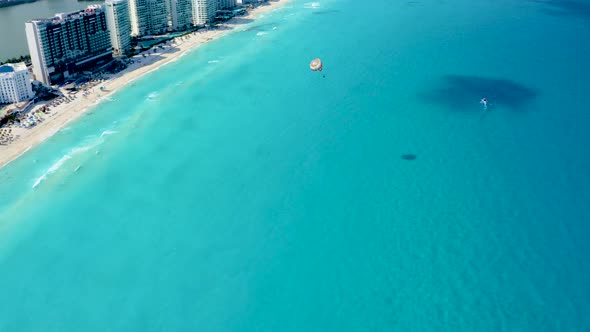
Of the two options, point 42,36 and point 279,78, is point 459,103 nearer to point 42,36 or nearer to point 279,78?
point 279,78

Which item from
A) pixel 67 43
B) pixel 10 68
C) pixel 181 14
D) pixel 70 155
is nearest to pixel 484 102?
pixel 70 155

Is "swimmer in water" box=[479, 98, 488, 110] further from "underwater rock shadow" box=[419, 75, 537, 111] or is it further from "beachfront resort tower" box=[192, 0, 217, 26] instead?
"beachfront resort tower" box=[192, 0, 217, 26]

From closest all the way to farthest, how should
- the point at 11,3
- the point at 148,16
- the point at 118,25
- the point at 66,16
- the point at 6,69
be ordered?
the point at 6,69, the point at 66,16, the point at 118,25, the point at 148,16, the point at 11,3

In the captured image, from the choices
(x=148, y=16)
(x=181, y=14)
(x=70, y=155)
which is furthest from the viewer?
(x=181, y=14)

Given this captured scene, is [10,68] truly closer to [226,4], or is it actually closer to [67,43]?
[67,43]

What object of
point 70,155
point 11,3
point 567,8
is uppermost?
point 567,8

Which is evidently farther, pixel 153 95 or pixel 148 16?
pixel 148 16
